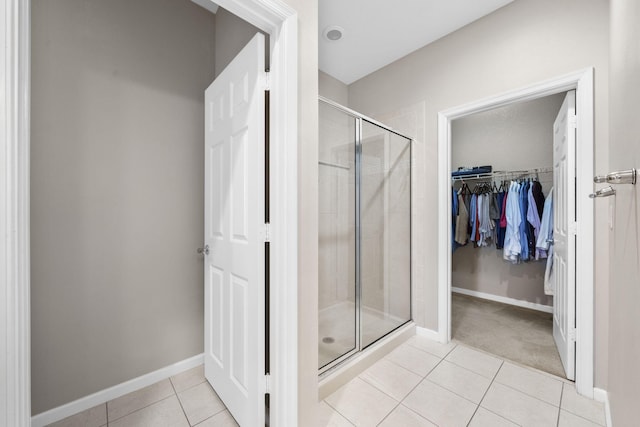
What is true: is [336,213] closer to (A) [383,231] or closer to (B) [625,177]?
(A) [383,231]

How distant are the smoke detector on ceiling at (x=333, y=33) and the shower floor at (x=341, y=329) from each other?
2.29 metres

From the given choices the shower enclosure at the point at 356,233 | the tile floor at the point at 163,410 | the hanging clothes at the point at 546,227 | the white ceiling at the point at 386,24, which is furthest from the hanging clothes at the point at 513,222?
the tile floor at the point at 163,410

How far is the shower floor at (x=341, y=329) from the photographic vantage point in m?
1.88

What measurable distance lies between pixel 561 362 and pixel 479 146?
2.64 metres

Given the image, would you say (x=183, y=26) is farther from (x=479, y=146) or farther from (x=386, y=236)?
(x=479, y=146)

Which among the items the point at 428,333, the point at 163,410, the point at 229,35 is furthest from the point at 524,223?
the point at 163,410

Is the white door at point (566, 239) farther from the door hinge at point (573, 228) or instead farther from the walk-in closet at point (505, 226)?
the walk-in closet at point (505, 226)

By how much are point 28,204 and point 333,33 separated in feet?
7.99

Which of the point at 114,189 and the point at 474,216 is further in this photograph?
the point at 474,216


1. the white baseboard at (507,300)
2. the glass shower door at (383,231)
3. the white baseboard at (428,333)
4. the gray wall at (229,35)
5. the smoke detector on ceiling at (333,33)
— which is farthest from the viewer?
the white baseboard at (507,300)

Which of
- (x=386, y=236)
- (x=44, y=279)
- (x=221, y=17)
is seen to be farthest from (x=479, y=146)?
(x=44, y=279)

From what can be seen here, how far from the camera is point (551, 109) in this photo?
10.2 ft

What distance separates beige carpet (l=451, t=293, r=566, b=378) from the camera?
2107 mm

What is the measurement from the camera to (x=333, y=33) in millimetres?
2340
